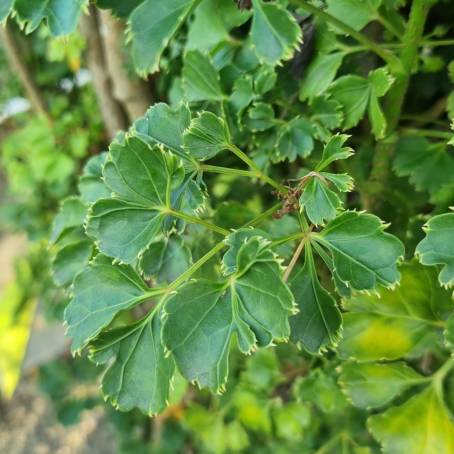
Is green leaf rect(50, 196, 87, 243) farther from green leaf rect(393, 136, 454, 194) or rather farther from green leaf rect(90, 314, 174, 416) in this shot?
green leaf rect(393, 136, 454, 194)

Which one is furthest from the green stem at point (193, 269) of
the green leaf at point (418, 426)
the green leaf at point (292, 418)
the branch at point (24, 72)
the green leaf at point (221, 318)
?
the branch at point (24, 72)

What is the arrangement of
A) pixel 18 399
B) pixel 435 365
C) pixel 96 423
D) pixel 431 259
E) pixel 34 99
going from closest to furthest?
1. pixel 431 259
2. pixel 435 365
3. pixel 34 99
4. pixel 96 423
5. pixel 18 399

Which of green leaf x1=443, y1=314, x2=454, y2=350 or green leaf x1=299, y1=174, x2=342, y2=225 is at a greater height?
green leaf x1=299, y1=174, x2=342, y2=225

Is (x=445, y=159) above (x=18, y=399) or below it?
above

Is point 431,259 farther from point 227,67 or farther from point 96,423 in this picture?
point 96,423

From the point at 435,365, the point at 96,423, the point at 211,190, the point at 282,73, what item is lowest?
the point at 96,423

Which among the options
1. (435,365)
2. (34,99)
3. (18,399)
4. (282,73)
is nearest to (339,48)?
(282,73)

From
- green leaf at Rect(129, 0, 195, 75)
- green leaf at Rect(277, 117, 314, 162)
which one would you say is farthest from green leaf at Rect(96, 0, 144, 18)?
green leaf at Rect(277, 117, 314, 162)
